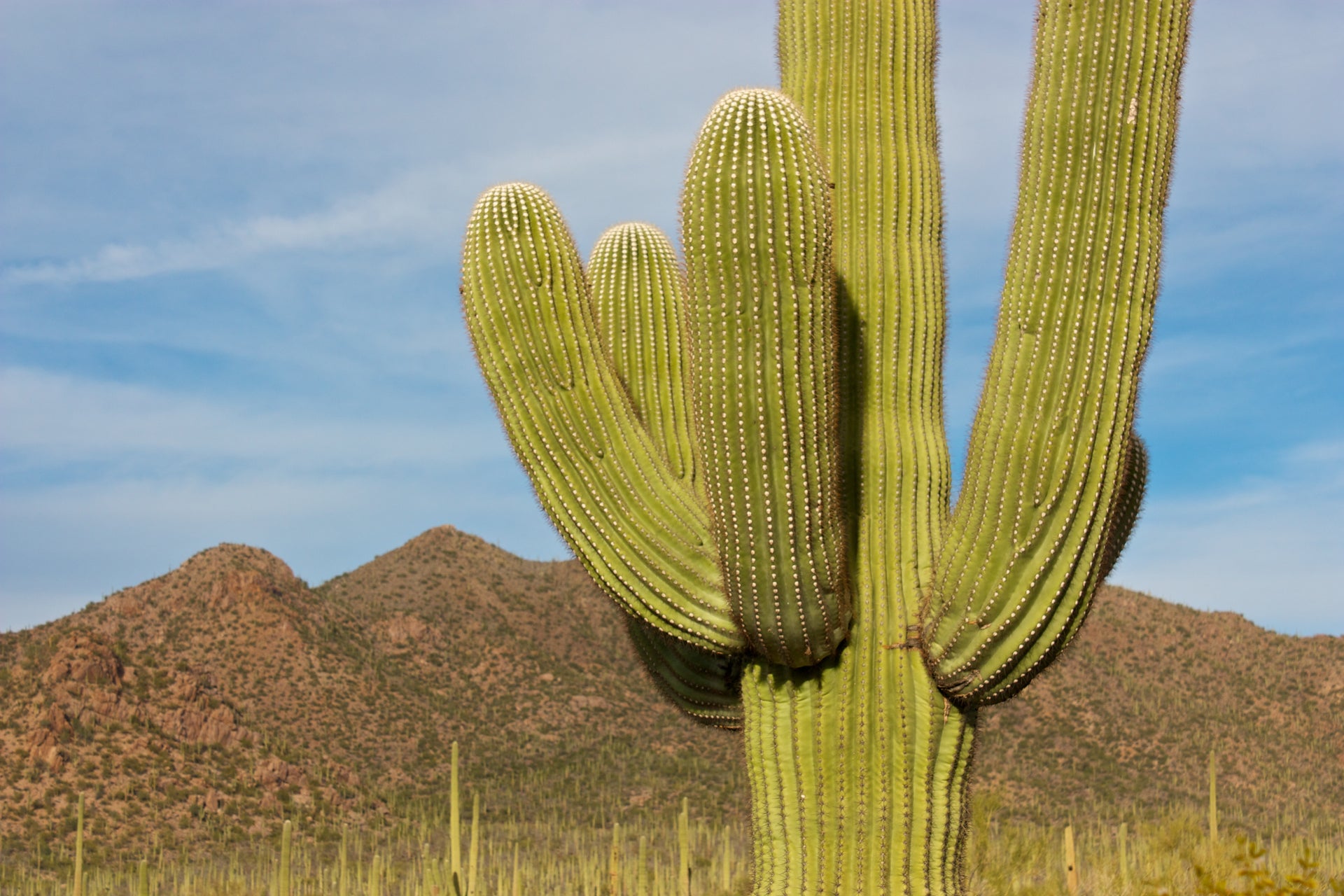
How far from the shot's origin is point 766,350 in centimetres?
614

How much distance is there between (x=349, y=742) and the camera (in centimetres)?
3089

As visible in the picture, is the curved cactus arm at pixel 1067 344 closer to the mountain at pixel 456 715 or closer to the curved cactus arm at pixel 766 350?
the curved cactus arm at pixel 766 350

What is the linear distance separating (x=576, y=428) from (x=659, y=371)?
1.04m

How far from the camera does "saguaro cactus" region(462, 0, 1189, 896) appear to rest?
6.24 meters

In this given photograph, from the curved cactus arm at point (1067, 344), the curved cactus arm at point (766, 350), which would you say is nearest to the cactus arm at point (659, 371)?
the curved cactus arm at point (766, 350)

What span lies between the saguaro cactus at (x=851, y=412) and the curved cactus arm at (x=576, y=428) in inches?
0.7

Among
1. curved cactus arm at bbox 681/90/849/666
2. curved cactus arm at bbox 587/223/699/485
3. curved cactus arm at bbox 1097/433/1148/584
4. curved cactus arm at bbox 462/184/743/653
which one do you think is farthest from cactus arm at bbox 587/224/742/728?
curved cactus arm at bbox 1097/433/1148/584

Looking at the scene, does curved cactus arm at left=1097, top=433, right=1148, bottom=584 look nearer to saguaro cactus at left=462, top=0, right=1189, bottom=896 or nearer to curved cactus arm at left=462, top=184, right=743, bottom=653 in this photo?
saguaro cactus at left=462, top=0, right=1189, bottom=896

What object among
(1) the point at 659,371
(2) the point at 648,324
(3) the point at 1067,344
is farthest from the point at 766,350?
(2) the point at 648,324

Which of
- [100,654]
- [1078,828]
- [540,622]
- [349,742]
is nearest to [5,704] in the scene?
[100,654]

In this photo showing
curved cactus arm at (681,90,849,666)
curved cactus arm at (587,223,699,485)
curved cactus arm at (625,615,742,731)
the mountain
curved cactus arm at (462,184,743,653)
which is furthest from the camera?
the mountain

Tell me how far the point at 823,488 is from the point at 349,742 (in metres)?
27.0

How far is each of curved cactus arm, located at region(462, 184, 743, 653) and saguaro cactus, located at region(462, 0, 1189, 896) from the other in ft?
0.06

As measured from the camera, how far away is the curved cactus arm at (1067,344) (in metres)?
6.24
